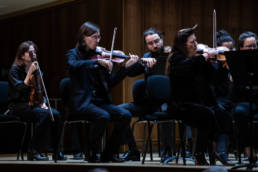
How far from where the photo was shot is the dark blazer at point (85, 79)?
439 centimetres

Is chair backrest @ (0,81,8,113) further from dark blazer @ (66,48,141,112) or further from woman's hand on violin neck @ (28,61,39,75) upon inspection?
dark blazer @ (66,48,141,112)

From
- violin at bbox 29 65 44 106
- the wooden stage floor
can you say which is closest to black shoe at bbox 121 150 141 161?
the wooden stage floor

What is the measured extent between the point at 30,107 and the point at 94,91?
0.91 meters

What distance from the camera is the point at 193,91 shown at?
13.6 ft

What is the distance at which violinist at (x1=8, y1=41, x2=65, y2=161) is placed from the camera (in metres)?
5.05

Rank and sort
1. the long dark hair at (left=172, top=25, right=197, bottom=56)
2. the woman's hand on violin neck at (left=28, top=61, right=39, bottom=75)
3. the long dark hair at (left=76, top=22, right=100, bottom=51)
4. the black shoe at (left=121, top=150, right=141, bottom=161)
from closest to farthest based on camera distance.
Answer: the long dark hair at (left=172, top=25, right=197, bottom=56) < the long dark hair at (left=76, top=22, right=100, bottom=51) < the black shoe at (left=121, top=150, right=141, bottom=161) < the woman's hand on violin neck at (left=28, top=61, right=39, bottom=75)

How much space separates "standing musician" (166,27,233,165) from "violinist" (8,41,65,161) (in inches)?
54.7

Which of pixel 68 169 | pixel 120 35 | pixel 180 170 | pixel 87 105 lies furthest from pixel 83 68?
pixel 120 35

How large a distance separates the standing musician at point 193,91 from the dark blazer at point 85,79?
0.65 meters

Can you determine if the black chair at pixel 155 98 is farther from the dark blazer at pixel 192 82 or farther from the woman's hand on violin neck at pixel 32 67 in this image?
→ the woman's hand on violin neck at pixel 32 67

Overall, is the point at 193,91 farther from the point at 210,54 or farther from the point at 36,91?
the point at 36,91

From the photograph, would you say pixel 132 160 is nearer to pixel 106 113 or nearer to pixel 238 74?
pixel 106 113

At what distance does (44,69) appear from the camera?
26.8 feet

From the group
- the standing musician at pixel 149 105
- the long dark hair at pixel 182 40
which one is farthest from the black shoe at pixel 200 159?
the long dark hair at pixel 182 40
